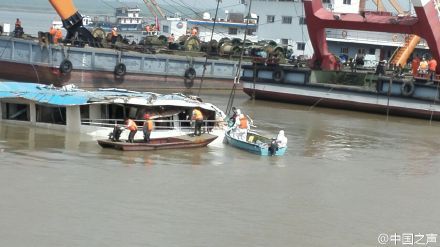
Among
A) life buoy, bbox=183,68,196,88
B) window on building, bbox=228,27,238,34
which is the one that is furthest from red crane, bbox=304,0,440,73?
window on building, bbox=228,27,238,34

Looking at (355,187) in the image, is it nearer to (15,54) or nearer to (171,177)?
(171,177)

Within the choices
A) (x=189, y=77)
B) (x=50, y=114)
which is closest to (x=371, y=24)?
(x=189, y=77)

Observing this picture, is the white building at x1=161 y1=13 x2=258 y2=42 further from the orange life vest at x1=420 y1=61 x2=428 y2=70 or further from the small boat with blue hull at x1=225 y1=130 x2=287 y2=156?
the small boat with blue hull at x1=225 y1=130 x2=287 y2=156

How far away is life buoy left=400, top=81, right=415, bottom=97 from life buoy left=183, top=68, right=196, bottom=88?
11.0 metres

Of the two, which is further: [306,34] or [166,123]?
[306,34]

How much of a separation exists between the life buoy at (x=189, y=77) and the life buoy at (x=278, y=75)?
4.59 meters

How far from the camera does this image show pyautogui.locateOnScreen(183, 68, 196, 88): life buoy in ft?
137

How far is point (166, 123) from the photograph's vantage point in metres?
25.5

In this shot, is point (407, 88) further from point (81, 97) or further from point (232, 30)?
point (232, 30)

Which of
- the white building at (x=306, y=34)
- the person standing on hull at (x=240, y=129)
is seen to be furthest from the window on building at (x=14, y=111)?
the white building at (x=306, y=34)

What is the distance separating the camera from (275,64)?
3938cm

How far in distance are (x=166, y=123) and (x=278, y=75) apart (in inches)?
570

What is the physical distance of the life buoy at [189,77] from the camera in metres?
41.7

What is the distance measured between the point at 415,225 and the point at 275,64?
2305 centimetres
